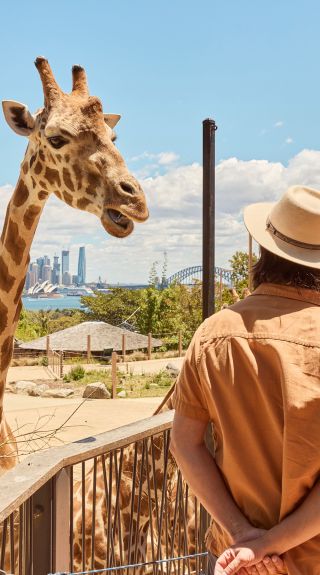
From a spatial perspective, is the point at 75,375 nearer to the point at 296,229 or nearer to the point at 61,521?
the point at 61,521

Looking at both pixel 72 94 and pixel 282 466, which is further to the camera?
pixel 72 94

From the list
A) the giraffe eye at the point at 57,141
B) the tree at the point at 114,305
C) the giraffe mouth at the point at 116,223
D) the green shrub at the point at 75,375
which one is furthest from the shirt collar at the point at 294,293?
the tree at the point at 114,305

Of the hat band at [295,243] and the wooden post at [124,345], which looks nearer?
Result: the hat band at [295,243]

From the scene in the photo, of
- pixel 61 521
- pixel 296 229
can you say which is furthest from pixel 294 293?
pixel 61 521

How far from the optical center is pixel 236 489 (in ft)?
5.57

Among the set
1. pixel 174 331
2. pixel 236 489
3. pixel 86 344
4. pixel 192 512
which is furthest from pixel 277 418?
pixel 174 331

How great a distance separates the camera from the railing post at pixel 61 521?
2.25 m

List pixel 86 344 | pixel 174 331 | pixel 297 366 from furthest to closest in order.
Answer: pixel 174 331 < pixel 86 344 < pixel 297 366

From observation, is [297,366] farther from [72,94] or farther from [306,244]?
[72,94]

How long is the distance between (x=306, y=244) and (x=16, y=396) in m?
→ 22.7

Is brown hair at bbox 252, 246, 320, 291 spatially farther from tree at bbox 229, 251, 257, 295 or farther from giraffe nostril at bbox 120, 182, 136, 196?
tree at bbox 229, 251, 257, 295

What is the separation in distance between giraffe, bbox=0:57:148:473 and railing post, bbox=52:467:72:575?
4.92 feet

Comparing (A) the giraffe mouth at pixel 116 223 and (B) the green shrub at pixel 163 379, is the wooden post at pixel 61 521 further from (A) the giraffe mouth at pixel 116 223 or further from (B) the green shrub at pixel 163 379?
(B) the green shrub at pixel 163 379

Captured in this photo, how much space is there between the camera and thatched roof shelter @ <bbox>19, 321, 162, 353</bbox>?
37281 mm
